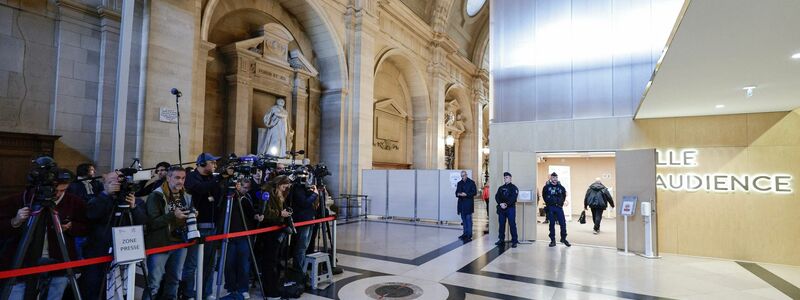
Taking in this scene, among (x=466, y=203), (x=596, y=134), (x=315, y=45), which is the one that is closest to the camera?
(x=596, y=134)

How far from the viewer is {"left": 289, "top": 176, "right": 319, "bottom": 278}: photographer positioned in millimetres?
5094

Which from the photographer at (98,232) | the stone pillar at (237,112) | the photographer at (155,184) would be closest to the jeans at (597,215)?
the stone pillar at (237,112)

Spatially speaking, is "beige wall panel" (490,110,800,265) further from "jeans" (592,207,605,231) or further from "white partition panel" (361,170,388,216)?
"white partition panel" (361,170,388,216)

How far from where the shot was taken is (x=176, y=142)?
25.5ft

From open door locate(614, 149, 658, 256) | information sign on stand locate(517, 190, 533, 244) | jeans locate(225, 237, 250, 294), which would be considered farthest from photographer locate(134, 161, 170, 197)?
open door locate(614, 149, 658, 256)

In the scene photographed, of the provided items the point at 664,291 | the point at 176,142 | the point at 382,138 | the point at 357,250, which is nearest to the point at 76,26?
the point at 176,142

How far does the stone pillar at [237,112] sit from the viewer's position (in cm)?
1037

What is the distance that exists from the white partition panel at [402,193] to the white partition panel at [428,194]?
202mm

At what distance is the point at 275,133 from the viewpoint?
11141 mm

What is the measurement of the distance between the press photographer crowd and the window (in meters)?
21.0

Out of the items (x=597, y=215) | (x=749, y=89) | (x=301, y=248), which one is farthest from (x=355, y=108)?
(x=749, y=89)

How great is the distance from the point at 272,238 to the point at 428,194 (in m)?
7.50

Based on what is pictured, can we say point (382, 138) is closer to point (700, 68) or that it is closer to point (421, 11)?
point (421, 11)

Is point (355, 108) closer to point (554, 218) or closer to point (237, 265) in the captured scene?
point (554, 218)
